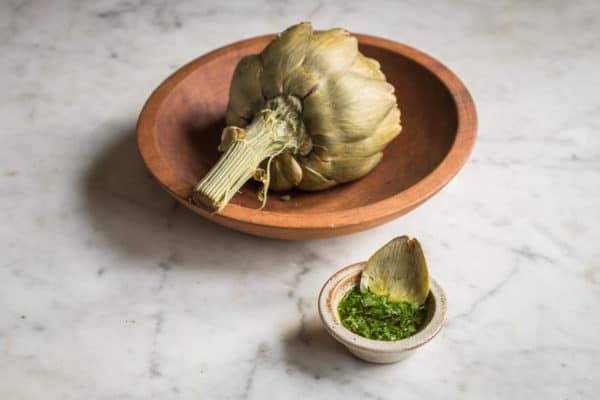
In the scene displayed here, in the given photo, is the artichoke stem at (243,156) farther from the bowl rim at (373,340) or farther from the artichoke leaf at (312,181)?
the bowl rim at (373,340)

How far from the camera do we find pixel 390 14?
63.1 inches

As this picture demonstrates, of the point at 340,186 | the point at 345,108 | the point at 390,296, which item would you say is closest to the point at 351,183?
the point at 340,186

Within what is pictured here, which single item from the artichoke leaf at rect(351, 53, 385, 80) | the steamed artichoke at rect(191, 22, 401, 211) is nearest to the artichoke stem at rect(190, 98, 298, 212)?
the steamed artichoke at rect(191, 22, 401, 211)

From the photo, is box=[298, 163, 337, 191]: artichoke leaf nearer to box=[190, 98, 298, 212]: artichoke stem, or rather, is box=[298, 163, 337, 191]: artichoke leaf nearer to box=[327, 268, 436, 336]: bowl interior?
box=[190, 98, 298, 212]: artichoke stem

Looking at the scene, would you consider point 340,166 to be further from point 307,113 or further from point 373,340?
point 373,340

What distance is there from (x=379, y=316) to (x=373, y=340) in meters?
0.04

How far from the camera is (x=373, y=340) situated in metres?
0.87

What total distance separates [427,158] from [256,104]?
0.25 metres

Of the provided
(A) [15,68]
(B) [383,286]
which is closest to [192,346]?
(B) [383,286]

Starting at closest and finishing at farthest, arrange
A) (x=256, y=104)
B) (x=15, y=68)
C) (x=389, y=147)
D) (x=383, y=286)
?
(x=383, y=286) → (x=256, y=104) → (x=389, y=147) → (x=15, y=68)

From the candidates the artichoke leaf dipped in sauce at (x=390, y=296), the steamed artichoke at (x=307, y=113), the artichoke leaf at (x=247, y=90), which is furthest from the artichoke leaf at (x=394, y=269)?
the artichoke leaf at (x=247, y=90)

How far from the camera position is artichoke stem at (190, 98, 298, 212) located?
97 cm

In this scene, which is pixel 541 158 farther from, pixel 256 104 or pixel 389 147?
pixel 256 104

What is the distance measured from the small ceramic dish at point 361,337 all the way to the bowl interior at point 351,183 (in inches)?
7.3
